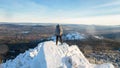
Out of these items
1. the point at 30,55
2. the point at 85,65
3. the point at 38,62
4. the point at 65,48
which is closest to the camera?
the point at 85,65

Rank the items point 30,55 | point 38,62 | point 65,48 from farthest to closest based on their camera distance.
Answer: point 30,55 → point 65,48 → point 38,62

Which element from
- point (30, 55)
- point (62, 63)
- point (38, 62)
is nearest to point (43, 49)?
point (38, 62)

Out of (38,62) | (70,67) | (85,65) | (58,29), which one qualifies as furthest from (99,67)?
(58,29)

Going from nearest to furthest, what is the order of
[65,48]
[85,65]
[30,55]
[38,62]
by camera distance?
[85,65], [38,62], [65,48], [30,55]

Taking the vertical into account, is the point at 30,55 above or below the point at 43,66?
below

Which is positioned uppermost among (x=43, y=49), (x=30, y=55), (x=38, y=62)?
(x=43, y=49)

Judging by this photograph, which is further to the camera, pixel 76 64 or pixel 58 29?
pixel 58 29

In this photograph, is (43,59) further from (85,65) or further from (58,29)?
(58,29)

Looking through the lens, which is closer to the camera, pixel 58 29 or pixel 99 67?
pixel 99 67

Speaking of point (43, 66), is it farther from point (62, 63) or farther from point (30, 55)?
point (30, 55)
